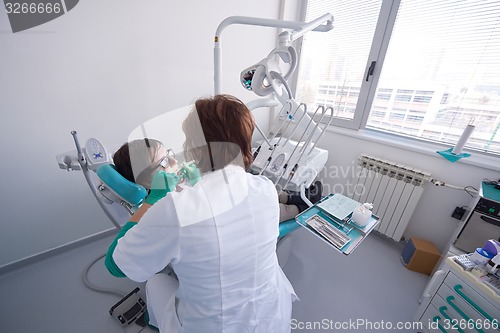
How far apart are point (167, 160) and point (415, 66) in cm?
212

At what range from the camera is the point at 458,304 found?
1.07m

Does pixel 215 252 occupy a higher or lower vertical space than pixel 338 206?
higher

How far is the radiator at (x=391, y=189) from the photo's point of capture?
1.75m

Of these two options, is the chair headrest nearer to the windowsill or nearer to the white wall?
the white wall

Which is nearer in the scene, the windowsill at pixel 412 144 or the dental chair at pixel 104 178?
the dental chair at pixel 104 178

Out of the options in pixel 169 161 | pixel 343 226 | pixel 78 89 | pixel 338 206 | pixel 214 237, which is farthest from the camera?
→ pixel 78 89

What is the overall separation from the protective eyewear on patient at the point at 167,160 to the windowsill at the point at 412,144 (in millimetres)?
1809

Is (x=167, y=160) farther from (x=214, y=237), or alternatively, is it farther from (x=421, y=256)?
(x=421, y=256)

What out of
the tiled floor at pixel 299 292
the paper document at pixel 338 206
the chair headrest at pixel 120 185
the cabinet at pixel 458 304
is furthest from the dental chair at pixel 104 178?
the cabinet at pixel 458 304

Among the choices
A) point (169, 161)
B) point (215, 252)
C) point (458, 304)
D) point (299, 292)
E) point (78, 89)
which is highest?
point (78, 89)

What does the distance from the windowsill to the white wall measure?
1570 mm

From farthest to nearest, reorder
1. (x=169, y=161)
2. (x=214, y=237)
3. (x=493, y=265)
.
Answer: (x=493, y=265), (x=169, y=161), (x=214, y=237)

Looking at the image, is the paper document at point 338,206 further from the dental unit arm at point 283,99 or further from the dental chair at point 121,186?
the dental chair at point 121,186

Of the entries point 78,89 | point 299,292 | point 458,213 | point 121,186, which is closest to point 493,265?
point 458,213
